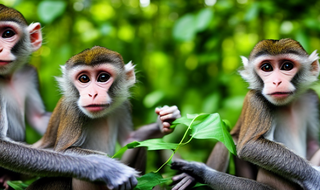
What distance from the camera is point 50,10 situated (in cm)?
735

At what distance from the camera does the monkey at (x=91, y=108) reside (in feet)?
13.5

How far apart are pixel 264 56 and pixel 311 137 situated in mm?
1347

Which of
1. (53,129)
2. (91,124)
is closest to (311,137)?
(91,124)

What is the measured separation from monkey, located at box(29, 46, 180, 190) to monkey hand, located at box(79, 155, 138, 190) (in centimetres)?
21

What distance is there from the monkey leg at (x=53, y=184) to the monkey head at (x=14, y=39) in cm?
148

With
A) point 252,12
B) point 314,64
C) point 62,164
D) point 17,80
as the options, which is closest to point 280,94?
point 314,64

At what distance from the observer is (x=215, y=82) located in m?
8.18

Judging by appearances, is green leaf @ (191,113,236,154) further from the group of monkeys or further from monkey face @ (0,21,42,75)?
monkey face @ (0,21,42,75)

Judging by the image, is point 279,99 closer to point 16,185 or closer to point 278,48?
point 278,48

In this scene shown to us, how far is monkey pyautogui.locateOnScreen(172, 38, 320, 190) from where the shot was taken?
4.00 metres

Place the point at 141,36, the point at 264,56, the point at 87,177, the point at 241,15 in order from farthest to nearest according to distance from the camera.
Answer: the point at 141,36, the point at 241,15, the point at 264,56, the point at 87,177

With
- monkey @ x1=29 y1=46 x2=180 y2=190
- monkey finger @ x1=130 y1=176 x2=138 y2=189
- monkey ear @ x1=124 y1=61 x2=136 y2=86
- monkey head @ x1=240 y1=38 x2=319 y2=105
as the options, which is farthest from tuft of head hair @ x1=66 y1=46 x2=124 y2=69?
monkey head @ x1=240 y1=38 x2=319 y2=105

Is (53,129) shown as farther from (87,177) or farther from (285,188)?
(285,188)

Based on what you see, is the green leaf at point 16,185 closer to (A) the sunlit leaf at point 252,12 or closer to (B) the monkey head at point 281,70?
(B) the monkey head at point 281,70
